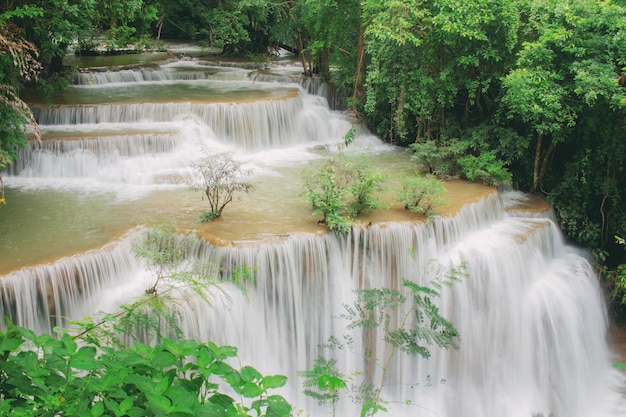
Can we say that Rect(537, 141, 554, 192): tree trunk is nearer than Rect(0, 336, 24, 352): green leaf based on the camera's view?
No

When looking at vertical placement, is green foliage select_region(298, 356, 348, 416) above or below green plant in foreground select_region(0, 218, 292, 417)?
below

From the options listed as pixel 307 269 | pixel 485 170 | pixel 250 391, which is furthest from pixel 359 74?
pixel 250 391

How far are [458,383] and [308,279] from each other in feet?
8.83

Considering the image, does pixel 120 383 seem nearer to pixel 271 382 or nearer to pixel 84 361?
pixel 84 361

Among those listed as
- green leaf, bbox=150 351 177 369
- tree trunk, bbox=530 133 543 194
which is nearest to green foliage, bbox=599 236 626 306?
tree trunk, bbox=530 133 543 194

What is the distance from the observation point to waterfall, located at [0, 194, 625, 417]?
7012 mm

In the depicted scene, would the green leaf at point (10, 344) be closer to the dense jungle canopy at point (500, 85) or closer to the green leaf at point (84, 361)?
the green leaf at point (84, 361)

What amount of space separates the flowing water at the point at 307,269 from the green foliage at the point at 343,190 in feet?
0.78

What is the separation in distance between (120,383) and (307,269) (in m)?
4.87

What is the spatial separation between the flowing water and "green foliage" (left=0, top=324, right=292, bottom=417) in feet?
11.6

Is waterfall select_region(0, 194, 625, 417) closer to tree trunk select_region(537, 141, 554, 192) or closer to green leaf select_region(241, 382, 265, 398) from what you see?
tree trunk select_region(537, 141, 554, 192)

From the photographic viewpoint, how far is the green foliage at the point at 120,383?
2.65 meters

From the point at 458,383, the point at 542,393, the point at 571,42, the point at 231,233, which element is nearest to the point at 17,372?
the point at 231,233

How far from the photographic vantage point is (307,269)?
24.9 ft
